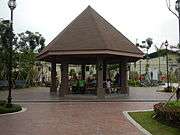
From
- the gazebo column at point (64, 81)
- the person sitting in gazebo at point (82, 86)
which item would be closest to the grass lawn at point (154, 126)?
the gazebo column at point (64, 81)

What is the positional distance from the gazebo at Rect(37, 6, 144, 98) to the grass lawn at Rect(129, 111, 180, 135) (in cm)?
1164

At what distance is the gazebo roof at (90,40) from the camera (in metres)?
28.2

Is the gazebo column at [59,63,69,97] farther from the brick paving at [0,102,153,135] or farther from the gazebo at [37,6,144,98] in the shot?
the brick paving at [0,102,153,135]

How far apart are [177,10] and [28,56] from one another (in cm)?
3562

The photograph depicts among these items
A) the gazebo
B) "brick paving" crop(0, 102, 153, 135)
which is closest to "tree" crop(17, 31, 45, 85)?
the gazebo

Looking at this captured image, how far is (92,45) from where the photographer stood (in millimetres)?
28422

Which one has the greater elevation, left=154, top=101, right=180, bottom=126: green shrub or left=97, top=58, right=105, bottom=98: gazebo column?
left=97, top=58, right=105, bottom=98: gazebo column

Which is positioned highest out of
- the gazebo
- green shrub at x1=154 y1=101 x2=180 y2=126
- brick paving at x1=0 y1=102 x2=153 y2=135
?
the gazebo

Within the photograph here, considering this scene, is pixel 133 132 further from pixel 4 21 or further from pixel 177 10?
pixel 4 21

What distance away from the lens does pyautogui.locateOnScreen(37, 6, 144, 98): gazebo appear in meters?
28.3

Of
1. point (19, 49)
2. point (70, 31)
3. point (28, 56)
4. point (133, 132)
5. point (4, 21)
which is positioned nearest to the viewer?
point (133, 132)

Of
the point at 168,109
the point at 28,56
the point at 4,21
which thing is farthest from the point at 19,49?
the point at 168,109

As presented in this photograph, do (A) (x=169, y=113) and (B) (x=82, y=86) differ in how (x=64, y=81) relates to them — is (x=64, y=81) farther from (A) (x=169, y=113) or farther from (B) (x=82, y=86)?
(A) (x=169, y=113)

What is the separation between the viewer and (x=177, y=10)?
1611 cm
